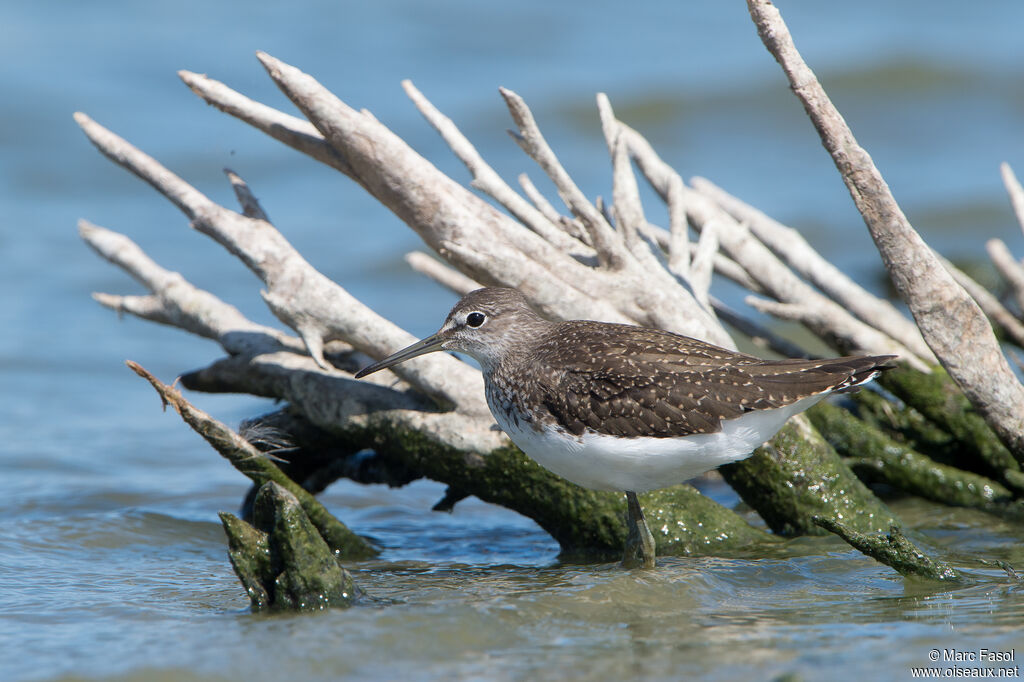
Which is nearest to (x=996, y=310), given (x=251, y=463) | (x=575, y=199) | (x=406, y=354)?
(x=575, y=199)

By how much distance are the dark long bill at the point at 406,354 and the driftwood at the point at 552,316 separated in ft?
A: 1.09

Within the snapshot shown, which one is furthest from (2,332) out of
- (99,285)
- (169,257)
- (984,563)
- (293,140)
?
(984,563)

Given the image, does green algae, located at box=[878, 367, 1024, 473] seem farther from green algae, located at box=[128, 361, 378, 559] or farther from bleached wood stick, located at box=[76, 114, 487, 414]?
green algae, located at box=[128, 361, 378, 559]

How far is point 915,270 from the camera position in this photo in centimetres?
639

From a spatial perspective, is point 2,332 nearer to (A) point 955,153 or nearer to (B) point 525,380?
(B) point 525,380

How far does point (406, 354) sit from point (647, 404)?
1.74 m

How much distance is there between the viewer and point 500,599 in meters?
5.90

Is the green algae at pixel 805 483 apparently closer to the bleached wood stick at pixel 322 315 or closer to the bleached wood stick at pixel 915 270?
the bleached wood stick at pixel 915 270

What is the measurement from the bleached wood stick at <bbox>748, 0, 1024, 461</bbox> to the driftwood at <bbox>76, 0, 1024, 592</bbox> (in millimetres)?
12

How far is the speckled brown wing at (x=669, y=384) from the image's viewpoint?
5.91m

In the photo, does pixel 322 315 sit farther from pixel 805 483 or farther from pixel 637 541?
pixel 805 483

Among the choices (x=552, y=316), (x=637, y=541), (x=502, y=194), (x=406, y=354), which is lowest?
(x=637, y=541)

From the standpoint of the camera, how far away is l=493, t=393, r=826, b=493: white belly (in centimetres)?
594

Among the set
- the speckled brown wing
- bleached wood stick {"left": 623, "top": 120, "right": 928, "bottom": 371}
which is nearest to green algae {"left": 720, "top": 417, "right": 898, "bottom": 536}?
the speckled brown wing
